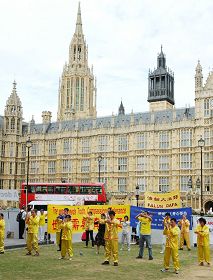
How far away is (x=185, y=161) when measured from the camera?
6128 cm

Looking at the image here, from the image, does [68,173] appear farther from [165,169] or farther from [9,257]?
[9,257]

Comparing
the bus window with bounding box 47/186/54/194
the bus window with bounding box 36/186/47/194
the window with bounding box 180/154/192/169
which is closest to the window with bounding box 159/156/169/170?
the window with bounding box 180/154/192/169

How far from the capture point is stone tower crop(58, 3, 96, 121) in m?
94.4

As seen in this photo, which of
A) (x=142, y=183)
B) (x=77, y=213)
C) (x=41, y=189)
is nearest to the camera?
(x=77, y=213)

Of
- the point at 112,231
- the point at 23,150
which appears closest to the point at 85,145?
the point at 23,150

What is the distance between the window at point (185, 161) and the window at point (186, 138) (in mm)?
1547

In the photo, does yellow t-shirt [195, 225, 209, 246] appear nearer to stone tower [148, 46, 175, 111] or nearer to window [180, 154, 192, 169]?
window [180, 154, 192, 169]

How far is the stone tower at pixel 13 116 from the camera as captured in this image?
77562 mm

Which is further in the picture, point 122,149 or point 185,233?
point 122,149

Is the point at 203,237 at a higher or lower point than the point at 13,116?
lower

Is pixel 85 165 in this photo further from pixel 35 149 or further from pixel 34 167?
pixel 35 149

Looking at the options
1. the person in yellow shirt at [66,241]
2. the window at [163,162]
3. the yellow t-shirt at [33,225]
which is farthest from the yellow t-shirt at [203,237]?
the window at [163,162]

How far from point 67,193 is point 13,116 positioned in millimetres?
36301

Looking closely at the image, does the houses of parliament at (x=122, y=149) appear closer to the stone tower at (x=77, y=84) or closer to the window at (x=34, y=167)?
the window at (x=34, y=167)
